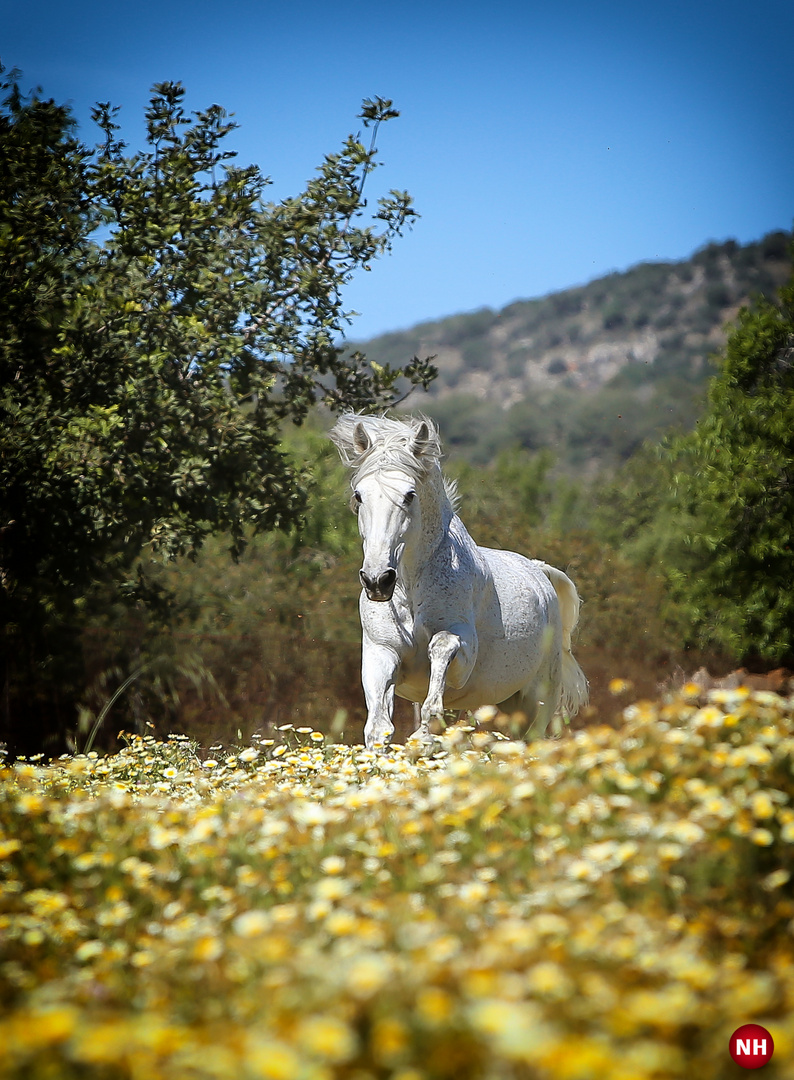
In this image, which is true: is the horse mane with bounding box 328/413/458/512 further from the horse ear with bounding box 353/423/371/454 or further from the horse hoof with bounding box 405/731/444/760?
the horse hoof with bounding box 405/731/444/760

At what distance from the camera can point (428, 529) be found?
6.37 m

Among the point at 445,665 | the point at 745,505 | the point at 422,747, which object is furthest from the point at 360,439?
the point at 745,505

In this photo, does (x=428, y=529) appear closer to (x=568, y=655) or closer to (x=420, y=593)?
(x=420, y=593)

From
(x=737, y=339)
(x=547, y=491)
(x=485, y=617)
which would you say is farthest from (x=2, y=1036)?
(x=547, y=491)

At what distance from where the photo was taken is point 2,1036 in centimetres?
183

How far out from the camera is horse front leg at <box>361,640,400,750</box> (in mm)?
5891

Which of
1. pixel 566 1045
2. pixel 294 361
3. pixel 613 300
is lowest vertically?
pixel 566 1045

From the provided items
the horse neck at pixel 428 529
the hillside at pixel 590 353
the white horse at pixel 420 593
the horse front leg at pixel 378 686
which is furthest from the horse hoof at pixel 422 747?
the hillside at pixel 590 353

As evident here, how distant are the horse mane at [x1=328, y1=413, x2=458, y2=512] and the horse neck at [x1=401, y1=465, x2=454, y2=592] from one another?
0.42 ft

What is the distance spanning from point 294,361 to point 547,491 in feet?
178

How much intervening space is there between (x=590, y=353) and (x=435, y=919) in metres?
105

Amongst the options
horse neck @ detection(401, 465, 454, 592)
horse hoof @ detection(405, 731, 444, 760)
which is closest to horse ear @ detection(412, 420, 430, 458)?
horse neck @ detection(401, 465, 454, 592)

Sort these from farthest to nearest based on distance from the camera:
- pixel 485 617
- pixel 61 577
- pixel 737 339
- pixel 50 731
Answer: pixel 737 339, pixel 50 731, pixel 61 577, pixel 485 617

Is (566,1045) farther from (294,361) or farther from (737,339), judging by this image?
(737,339)
